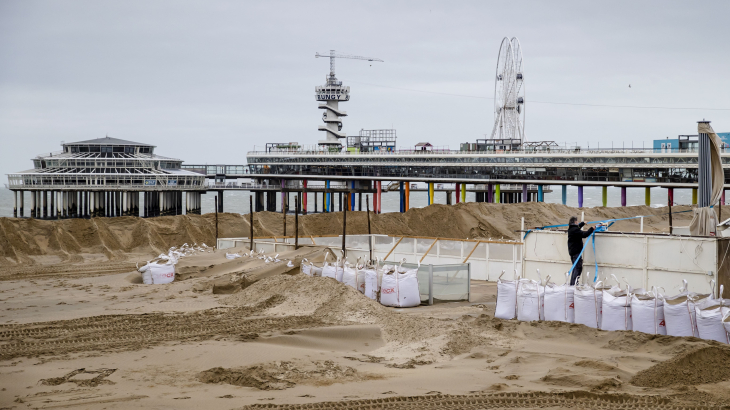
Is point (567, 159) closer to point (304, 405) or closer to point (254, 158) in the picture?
point (254, 158)

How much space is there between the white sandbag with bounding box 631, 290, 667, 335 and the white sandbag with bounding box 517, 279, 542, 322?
6.88 ft

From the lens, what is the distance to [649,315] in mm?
13414

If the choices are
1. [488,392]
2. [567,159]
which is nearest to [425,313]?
[488,392]

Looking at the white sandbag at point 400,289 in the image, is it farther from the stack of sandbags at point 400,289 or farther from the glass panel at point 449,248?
the glass panel at point 449,248

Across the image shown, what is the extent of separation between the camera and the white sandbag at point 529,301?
49.7 feet

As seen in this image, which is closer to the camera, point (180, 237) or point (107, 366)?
point (107, 366)

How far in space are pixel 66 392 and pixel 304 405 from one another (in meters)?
3.53

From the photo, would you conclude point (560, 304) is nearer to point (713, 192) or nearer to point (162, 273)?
point (713, 192)

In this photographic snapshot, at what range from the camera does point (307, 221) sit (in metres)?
53.5

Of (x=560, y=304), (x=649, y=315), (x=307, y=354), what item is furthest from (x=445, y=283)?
(x=307, y=354)

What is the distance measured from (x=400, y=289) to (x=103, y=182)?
57529mm

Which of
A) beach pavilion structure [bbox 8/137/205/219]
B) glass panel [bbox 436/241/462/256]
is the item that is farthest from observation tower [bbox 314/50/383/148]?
glass panel [bbox 436/241/462/256]

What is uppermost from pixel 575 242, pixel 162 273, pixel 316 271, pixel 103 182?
pixel 103 182

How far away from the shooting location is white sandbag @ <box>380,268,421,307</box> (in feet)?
60.1
